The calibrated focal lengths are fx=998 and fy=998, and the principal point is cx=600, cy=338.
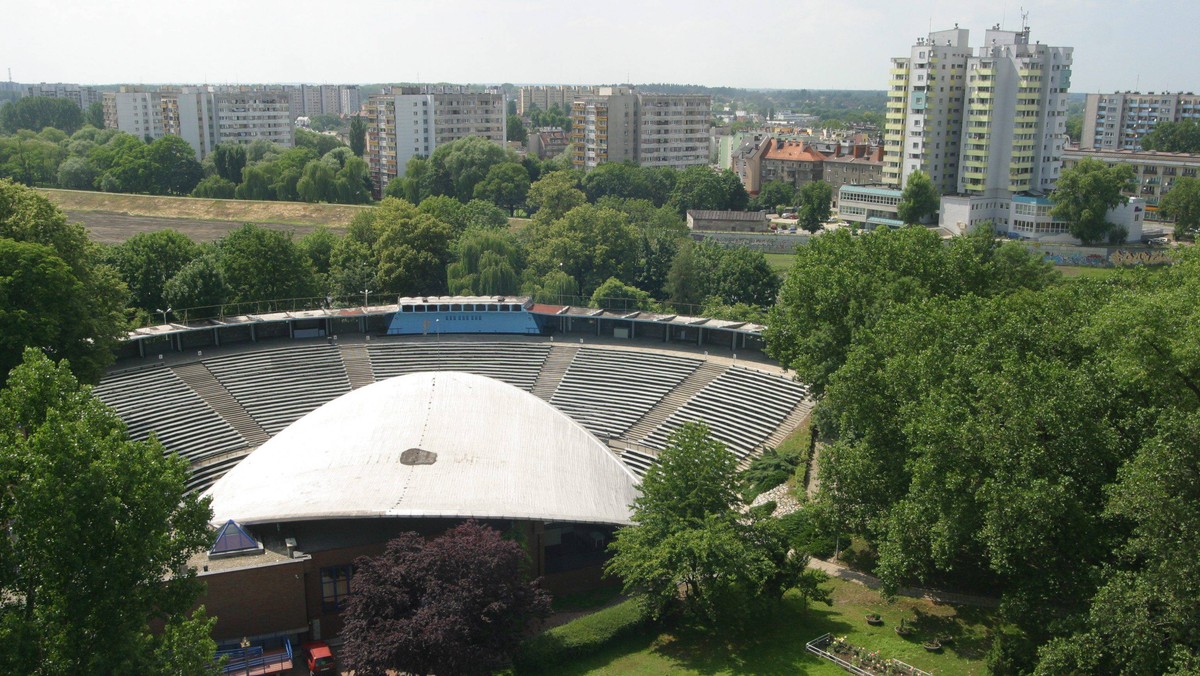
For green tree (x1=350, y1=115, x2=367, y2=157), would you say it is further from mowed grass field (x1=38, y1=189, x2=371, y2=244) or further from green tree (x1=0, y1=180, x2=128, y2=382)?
green tree (x1=0, y1=180, x2=128, y2=382)

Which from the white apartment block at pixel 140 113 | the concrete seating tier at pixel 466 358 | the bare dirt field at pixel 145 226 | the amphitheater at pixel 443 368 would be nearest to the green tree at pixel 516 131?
the white apartment block at pixel 140 113

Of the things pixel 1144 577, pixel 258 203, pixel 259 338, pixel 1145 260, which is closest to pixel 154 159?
pixel 258 203

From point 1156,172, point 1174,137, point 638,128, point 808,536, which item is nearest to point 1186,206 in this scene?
point 1156,172

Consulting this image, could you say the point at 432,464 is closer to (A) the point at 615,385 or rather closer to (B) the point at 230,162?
(A) the point at 615,385

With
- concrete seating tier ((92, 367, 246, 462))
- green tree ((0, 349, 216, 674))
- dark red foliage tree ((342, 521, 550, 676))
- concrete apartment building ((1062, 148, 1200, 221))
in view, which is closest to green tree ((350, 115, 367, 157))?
concrete apartment building ((1062, 148, 1200, 221))

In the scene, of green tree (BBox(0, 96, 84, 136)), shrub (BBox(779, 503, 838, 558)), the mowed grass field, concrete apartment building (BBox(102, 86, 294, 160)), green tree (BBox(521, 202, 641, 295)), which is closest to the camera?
shrub (BBox(779, 503, 838, 558))

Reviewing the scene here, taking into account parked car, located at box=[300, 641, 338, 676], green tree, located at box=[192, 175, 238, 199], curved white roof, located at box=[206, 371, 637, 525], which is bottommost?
parked car, located at box=[300, 641, 338, 676]

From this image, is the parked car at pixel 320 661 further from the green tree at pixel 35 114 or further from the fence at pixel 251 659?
the green tree at pixel 35 114
